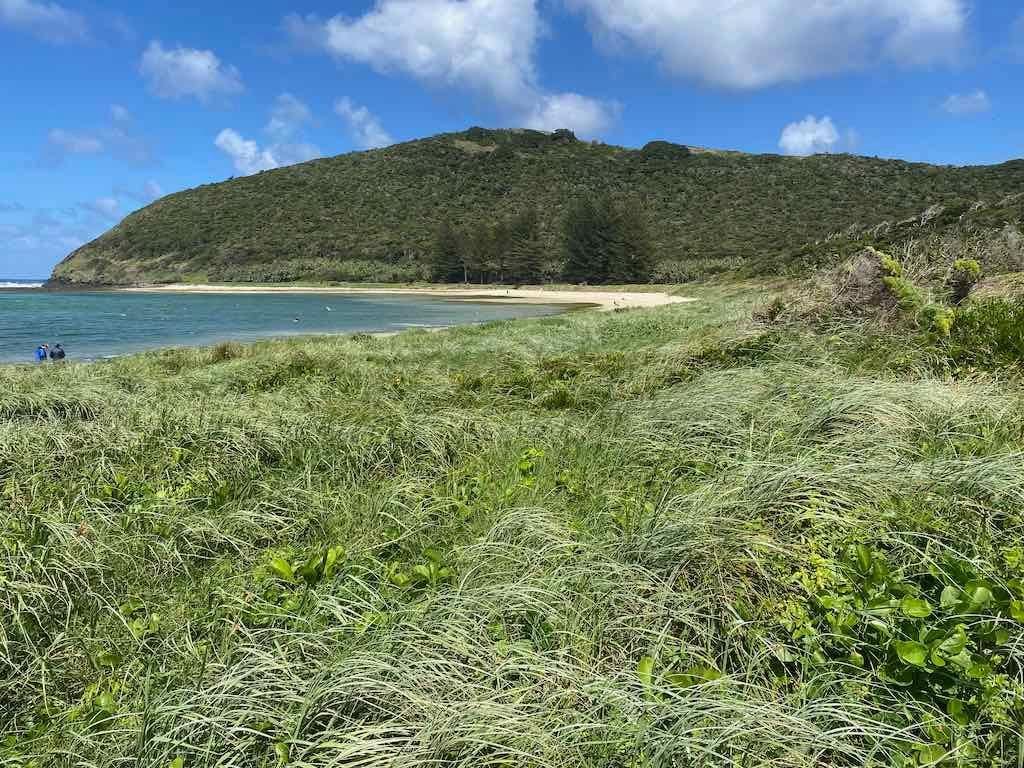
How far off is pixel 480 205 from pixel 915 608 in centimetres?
9589

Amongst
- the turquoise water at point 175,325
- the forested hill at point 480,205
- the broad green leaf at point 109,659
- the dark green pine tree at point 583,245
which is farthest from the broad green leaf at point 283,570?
the dark green pine tree at point 583,245

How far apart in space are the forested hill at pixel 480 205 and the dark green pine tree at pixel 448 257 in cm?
217

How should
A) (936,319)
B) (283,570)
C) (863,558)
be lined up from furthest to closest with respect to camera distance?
(936,319) → (283,570) → (863,558)

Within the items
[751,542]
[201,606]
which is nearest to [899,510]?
[751,542]

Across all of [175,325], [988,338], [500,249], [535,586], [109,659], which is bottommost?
[109,659]

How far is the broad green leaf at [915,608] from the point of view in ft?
6.27

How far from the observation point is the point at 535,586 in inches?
97.0

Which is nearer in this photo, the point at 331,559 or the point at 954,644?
the point at 954,644

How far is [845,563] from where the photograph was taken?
2309 mm

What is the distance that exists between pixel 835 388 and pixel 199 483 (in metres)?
4.74

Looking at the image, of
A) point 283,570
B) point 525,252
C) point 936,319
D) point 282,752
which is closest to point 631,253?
point 525,252

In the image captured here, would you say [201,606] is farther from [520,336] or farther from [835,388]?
[520,336]

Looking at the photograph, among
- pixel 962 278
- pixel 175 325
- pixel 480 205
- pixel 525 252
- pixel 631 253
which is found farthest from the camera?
pixel 480 205

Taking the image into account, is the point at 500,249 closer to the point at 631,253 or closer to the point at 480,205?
the point at 631,253
